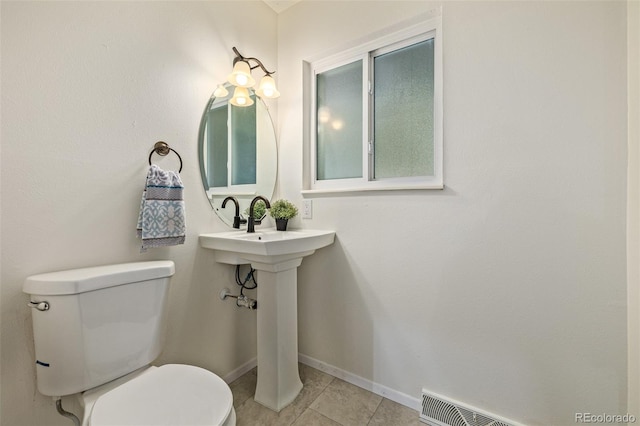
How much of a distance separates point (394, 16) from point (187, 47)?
42.2 inches

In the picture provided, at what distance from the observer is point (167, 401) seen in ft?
2.58

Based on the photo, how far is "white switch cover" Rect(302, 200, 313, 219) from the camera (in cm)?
169

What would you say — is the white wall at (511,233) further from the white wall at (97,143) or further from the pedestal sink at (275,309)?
the white wall at (97,143)

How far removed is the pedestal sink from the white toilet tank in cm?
41

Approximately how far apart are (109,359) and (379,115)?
1624 mm

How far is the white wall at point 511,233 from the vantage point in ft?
3.18

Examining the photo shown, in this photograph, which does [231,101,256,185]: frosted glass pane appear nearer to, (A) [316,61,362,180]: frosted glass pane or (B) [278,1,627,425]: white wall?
(A) [316,61,362,180]: frosted glass pane

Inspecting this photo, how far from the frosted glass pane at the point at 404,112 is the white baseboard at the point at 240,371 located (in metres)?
1.40

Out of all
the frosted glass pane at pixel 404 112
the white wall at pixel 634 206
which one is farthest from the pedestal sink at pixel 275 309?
the white wall at pixel 634 206

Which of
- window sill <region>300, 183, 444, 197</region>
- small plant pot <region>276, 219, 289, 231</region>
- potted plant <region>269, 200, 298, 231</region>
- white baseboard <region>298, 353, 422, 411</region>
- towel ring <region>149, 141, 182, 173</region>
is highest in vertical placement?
towel ring <region>149, 141, 182, 173</region>

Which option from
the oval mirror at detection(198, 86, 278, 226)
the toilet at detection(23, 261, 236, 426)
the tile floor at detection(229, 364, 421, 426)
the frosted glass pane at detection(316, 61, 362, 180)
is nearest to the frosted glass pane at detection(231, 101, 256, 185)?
the oval mirror at detection(198, 86, 278, 226)

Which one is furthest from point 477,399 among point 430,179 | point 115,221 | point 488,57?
point 115,221

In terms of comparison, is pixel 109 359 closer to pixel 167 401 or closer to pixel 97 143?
pixel 167 401

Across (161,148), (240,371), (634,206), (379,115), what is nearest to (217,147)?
(161,148)
